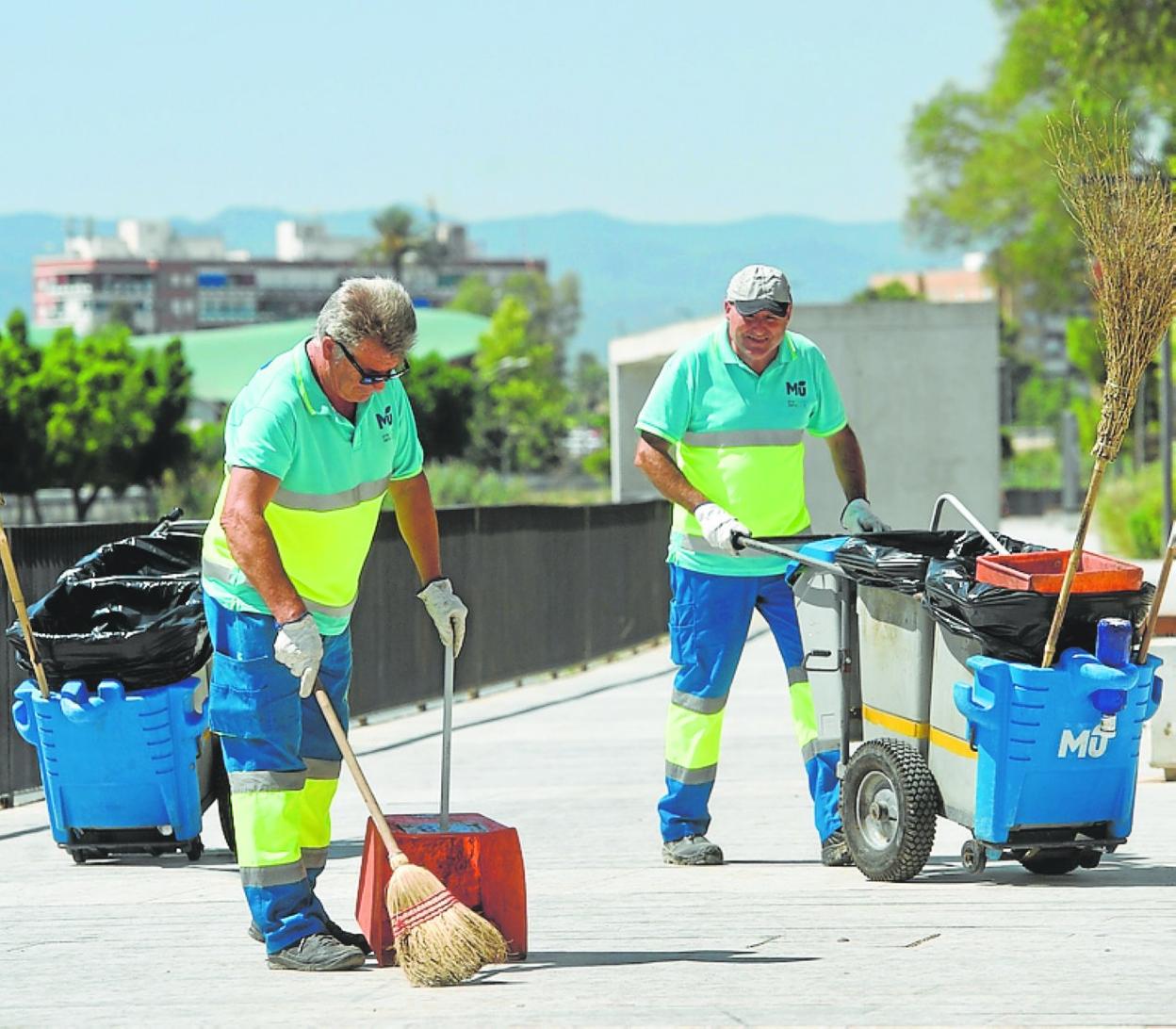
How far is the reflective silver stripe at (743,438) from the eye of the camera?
335 inches

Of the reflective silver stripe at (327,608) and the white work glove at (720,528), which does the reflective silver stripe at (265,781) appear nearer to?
the reflective silver stripe at (327,608)

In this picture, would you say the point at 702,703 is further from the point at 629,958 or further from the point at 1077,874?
the point at 629,958

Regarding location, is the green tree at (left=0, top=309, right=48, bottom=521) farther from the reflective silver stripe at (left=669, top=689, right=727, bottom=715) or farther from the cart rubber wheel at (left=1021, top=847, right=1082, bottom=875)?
the cart rubber wheel at (left=1021, top=847, right=1082, bottom=875)

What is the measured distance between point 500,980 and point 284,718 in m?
0.92

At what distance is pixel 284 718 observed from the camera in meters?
6.54

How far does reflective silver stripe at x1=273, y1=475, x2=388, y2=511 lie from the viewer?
21.6 feet

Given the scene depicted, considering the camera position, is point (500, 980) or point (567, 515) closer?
point (500, 980)

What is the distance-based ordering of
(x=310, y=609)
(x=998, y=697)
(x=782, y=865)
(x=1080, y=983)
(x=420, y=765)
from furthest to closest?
(x=420, y=765) → (x=782, y=865) → (x=998, y=697) → (x=310, y=609) → (x=1080, y=983)

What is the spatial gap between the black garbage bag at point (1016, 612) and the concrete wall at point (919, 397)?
64.7ft

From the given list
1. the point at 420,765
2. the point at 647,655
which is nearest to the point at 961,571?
the point at 420,765

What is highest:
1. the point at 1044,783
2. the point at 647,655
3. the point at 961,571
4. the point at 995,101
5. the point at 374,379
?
the point at 995,101

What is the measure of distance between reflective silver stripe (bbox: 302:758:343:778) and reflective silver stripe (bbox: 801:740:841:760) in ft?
7.16

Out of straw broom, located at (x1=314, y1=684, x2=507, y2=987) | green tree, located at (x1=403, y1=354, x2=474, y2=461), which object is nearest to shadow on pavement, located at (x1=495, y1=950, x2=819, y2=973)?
straw broom, located at (x1=314, y1=684, x2=507, y2=987)

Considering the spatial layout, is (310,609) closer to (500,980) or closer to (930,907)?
(500,980)
